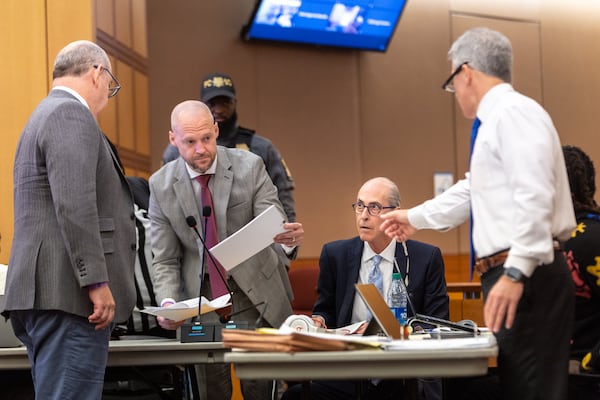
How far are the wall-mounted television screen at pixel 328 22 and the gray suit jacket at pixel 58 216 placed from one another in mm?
4698

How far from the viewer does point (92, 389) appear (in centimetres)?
262

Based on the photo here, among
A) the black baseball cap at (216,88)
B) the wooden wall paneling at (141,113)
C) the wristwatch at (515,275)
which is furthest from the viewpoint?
the wooden wall paneling at (141,113)

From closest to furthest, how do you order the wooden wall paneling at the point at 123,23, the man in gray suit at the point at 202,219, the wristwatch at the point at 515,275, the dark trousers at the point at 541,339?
1. the wristwatch at the point at 515,275
2. the dark trousers at the point at 541,339
3. the man in gray suit at the point at 202,219
4. the wooden wall paneling at the point at 123,23

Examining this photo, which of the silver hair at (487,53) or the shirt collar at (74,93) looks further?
the shirt collar at (74,93)

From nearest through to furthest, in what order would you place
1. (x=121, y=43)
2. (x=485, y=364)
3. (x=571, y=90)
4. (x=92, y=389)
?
1. (x=485, y=364)
2. (x=92, y=389)
3. (x=121, y=43)
4. (x=571, y=90)

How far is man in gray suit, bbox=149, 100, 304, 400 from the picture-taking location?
Result: 349cm

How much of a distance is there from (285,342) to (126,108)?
4591 mm

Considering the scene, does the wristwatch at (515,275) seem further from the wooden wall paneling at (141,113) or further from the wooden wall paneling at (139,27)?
the wooden wall paneling at (139,27)

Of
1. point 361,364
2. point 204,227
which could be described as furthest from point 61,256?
point 361,364

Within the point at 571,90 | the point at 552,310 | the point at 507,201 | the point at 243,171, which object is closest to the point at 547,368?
the point at 552,310

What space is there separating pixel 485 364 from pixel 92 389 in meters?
1.23

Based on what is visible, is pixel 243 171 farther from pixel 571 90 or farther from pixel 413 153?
pixel 571 90

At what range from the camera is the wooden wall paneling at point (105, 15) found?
586cm

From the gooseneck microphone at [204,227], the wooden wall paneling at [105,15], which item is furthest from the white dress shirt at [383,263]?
the wooden wall paneling at [105,15]
